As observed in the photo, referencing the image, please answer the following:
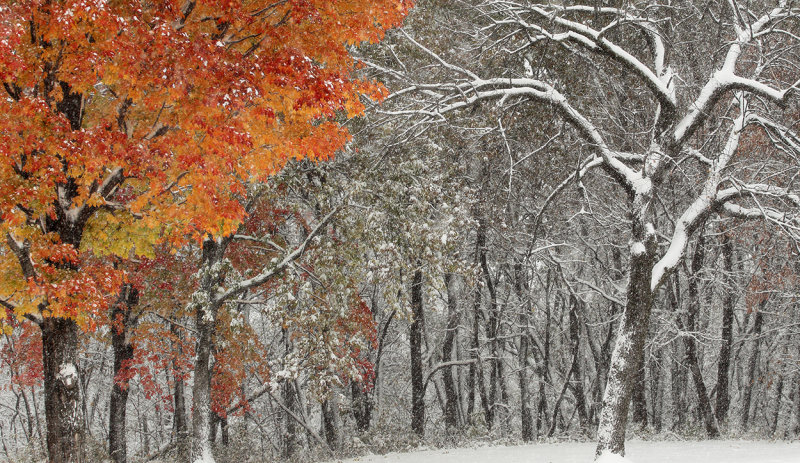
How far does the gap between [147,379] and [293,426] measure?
8170mm

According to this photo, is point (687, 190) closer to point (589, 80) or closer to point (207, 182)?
point (589, 80)

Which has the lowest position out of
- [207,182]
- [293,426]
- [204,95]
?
[293,426]

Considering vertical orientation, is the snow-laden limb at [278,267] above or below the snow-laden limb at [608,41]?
below

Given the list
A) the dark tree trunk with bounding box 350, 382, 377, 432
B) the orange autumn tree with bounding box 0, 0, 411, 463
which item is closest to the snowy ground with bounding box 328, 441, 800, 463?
the dark tree trunk with bounding box 350, 382, 377, 432

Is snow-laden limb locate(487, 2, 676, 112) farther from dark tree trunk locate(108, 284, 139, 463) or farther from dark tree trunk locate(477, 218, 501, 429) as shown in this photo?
dark tree trunk locate(108, 284, 139, 463)

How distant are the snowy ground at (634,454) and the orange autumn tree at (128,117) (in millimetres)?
8138

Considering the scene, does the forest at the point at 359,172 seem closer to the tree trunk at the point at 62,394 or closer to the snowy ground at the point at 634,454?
the tree trunk at the point at 62,394

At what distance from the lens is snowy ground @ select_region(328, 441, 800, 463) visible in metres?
12.0

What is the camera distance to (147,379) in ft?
61.1

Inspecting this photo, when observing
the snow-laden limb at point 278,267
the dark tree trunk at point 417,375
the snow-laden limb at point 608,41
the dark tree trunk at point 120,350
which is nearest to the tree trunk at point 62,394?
the snow-laden limb at point 278,267

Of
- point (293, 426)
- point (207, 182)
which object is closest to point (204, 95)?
point (207, 182)

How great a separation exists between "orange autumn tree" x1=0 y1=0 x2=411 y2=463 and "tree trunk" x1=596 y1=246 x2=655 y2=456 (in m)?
5.61

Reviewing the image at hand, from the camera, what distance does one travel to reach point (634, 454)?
43.3 feet

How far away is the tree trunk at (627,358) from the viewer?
399 inches
